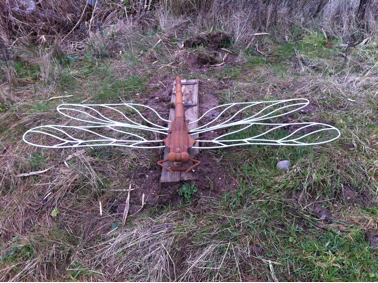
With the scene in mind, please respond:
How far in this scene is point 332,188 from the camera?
2.03 meters

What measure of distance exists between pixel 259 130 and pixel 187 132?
703 millimetres

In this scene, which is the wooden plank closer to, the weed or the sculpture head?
the weed

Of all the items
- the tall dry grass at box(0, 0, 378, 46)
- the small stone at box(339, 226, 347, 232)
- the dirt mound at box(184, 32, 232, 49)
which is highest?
the tall dry grass at box(0, 0, 378, 46)

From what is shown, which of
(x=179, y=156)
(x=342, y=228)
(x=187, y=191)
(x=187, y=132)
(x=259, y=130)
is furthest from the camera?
(x=259, y=130)

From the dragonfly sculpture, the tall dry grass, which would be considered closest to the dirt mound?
the tall dry grass

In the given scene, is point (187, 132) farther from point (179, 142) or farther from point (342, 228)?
point (342, 228)

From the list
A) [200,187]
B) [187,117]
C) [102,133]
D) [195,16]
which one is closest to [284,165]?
[200,187]

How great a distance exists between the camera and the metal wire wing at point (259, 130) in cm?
230

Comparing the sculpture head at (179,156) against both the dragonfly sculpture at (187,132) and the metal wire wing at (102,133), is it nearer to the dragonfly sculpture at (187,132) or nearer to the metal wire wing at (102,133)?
the dragonfly sculpture at (187,132)

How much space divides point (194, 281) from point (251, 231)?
49 cm

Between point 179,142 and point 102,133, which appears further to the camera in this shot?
A: point 102,133

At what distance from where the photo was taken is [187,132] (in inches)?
89.0

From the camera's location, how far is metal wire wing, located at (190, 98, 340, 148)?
2.30m

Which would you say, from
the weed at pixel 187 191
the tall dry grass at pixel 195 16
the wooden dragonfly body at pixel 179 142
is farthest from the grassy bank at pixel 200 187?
the tall dry grass at pixel 195 16
